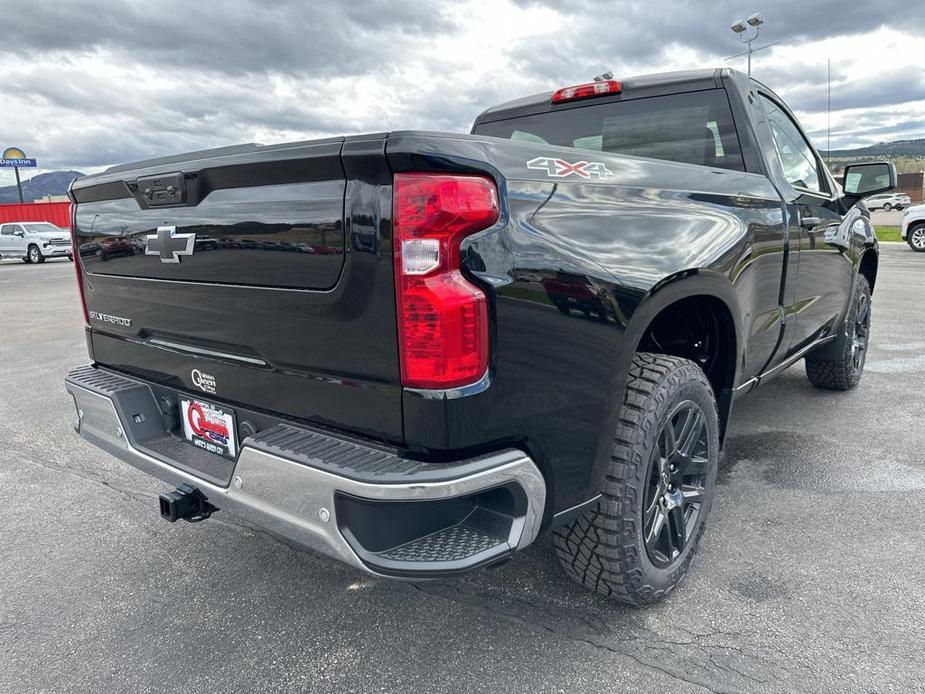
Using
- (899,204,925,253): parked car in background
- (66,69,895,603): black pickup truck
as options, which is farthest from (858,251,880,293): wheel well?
(899,204,925,253): parked car in background

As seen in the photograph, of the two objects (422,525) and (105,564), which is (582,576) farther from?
(105,564)

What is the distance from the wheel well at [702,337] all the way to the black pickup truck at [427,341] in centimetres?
1

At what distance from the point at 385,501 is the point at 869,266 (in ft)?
15.0

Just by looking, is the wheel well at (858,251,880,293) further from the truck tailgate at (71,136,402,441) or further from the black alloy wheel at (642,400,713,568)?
the truck tailgate at (71,136,402,441)

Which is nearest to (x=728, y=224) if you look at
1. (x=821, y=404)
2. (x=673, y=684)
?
(x=673, y=684)

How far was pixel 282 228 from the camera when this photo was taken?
186cm

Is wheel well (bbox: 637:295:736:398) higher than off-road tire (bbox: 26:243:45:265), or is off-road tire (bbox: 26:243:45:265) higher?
wheel well (bbox: 637:295:736:398)

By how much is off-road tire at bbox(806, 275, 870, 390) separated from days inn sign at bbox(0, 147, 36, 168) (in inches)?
2351

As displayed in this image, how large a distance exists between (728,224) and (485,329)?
55.1 inches

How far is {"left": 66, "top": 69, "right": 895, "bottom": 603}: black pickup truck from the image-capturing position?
5.48ft

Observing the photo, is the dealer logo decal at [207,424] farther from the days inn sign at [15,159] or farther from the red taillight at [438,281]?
the days inn sign at [15,159]

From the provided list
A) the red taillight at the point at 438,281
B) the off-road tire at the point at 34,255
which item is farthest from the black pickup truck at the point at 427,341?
the off-road tire at the point at 34,255

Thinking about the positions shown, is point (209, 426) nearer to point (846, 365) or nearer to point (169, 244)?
point (169, 244)

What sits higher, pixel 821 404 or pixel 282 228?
pixel 282 228
